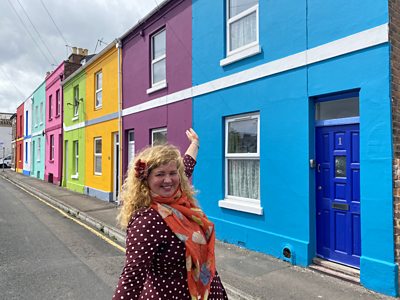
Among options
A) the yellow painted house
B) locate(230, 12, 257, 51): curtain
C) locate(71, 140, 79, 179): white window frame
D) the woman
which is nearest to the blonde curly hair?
the woman

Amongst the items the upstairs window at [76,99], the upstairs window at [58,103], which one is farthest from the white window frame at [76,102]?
the upstairs window at [58,103]

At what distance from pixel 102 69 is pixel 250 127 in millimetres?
8822

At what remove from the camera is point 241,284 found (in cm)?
492

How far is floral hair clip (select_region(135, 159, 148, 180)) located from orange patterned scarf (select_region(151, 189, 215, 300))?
0.45 ft

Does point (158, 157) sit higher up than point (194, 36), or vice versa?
point (194, 36)

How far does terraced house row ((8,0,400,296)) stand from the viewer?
4.67m

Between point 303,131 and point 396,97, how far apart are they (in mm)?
1428

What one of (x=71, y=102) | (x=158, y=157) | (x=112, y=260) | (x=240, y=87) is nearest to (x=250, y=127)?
(x=240, y=87)

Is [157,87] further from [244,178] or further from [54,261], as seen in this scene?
[54,261]

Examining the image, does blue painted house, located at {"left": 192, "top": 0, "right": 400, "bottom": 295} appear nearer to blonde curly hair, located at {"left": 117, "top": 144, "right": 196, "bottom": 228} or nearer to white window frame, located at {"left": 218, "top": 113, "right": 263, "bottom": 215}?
white window frame, located at {"left": 218, "top": 113, "right": 263, "bottom": 215}

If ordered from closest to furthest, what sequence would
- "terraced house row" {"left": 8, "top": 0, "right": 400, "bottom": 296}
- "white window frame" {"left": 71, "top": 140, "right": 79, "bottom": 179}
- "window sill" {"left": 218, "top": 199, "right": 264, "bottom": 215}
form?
"terraced house row" {"left": 8, "top": 0, "right": 400, "bottom": 296}
"window sill" {"left": 218, "top": 199, "right": 264, "bottom": 215}
"white window frame" {"left": 71, "top": 140, "right": 79, "bottom": 179}

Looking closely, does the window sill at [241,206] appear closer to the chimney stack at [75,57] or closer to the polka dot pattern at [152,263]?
the polka dot pattern at [152,263]

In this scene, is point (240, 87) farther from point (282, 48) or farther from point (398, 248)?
point (398, 248)

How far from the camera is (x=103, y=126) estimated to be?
541 inches
